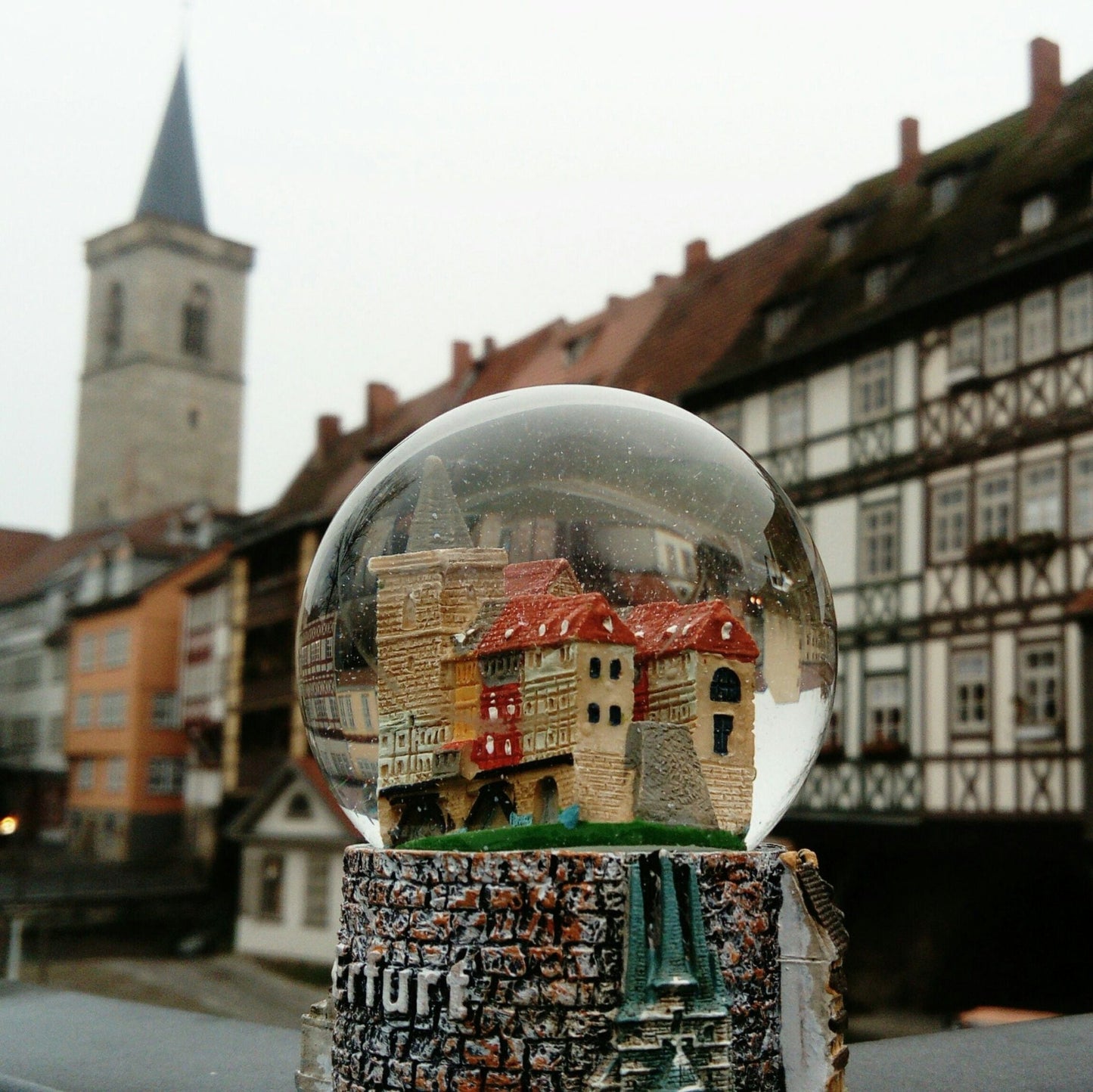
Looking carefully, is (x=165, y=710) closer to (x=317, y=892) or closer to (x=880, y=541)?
(x=317, y=892)

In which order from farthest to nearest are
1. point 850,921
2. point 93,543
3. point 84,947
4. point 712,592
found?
1. point 93,543
2. point 84,947
3. point 850,921
4. point 712,592

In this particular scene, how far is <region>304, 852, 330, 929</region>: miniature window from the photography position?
101 feet

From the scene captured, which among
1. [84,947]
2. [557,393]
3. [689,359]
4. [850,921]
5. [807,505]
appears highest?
[689,359]

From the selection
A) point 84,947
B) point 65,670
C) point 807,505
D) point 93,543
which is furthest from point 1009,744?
point 93,543

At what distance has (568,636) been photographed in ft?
9.37

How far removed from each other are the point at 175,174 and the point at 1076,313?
6302 centimetres

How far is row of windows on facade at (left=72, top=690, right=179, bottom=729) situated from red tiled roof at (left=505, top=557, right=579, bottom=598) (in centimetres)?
4755

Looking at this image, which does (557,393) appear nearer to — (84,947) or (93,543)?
(84,947)

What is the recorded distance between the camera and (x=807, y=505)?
21.7 metres

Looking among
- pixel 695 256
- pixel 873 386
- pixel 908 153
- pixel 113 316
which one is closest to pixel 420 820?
pixel 873 386

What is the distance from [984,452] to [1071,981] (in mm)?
6383

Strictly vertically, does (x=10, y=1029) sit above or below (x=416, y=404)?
below

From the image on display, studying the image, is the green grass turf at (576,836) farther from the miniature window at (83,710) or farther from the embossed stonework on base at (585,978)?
the miniature window at (83,710)

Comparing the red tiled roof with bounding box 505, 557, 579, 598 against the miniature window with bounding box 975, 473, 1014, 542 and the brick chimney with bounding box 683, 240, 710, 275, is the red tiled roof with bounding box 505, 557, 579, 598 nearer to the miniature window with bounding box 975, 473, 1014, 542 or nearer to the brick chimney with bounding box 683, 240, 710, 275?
the miniature window with bounding box 975, 473, 1014, 542
